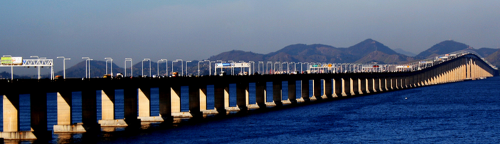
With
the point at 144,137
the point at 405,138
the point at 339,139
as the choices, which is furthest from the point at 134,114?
the point at 405,138

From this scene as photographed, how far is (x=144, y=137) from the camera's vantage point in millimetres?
58969

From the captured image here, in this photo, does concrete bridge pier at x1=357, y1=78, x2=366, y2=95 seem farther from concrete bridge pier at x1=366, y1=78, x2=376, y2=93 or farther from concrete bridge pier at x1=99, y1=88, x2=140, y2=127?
concrete bridge pier at x1=99, y1=88, x2=140, y2=127

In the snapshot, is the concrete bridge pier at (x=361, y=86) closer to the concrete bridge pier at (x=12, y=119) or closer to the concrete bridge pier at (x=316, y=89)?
the concrete bridge pier at (x=316, y=89)

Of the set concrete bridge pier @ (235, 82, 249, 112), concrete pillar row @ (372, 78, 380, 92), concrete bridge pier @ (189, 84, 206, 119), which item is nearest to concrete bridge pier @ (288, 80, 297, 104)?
concrete bridge pier @ (235, 82, 249, 112)

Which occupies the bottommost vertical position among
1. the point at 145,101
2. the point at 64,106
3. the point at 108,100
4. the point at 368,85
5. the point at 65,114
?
the point at 65,114

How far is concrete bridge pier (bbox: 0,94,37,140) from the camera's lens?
51281 millimetres

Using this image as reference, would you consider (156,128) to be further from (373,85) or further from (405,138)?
(373,85)

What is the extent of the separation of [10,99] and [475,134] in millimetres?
46651

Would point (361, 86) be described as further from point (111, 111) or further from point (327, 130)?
point (111, 111)

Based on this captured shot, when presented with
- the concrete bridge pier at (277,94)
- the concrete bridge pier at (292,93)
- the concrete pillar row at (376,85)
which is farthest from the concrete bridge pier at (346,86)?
the concrete bridge pier at (277,94)

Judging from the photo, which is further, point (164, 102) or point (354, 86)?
point (354, 86)

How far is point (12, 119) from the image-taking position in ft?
172

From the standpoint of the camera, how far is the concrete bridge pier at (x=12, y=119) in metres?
51.3

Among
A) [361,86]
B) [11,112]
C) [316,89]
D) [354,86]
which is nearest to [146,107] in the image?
[11,112]
